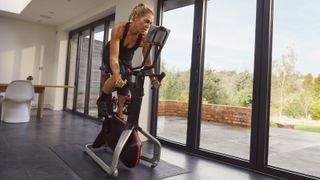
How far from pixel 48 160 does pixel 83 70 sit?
4.01 meters

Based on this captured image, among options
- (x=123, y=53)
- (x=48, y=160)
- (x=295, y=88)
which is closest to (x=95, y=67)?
(x=123, y=53)

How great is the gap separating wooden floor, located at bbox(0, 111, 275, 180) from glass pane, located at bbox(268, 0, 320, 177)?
0.39m

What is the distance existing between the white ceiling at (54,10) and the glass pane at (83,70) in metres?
0.61

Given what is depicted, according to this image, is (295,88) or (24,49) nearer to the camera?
(295,88)

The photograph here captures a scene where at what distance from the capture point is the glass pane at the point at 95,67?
18.1 ft

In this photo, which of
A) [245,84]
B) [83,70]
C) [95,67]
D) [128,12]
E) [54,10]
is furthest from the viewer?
[83,70]

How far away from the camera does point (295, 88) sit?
234 centimetres

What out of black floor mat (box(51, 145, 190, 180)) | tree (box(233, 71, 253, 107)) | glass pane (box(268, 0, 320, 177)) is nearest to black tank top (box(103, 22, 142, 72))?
black floor mat (box(51, 145, 190, 180))

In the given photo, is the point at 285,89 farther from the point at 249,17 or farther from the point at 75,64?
the point at 75,64

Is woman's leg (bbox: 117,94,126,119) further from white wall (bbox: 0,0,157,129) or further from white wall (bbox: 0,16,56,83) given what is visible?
white wall (bbox: 0,16,56,83)

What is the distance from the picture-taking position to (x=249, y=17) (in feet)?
8.87

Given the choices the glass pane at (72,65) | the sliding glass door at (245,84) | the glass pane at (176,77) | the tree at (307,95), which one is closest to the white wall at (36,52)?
the glass pane at (72,65)

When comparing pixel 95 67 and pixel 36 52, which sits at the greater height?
pixel 36 52

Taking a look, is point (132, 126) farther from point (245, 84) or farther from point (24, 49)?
point (24, 49)
